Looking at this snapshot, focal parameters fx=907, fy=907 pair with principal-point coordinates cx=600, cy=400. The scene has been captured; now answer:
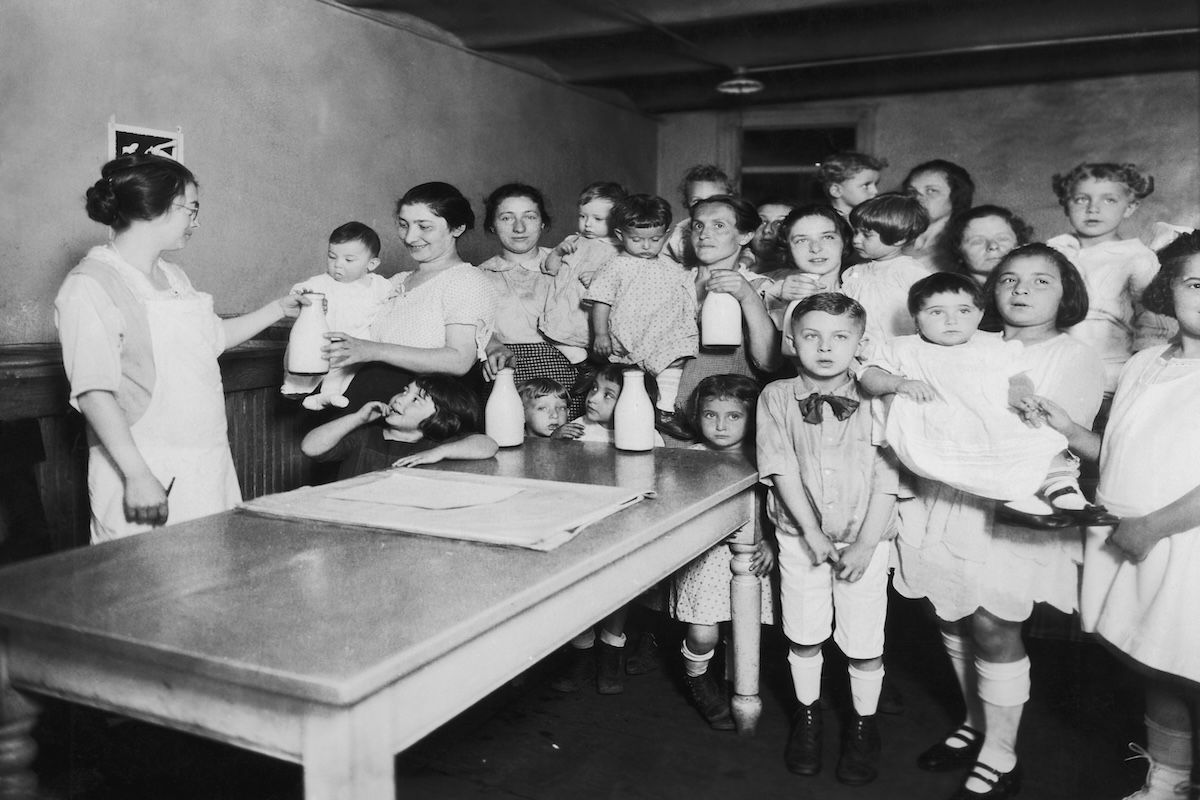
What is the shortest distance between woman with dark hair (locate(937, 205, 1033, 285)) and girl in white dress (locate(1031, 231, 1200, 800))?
74cm

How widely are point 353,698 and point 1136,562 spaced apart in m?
1.72

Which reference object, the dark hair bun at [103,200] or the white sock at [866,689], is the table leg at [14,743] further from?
the white sock at [866,689]

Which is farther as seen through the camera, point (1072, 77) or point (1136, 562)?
point (1072, 77)

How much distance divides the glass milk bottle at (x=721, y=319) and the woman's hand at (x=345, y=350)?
0.90 meters

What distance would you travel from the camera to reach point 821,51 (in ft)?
17.5

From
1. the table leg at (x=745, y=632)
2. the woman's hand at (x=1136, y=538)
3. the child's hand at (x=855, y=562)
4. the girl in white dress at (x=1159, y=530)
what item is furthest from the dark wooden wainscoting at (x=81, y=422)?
the woman's hand at (x=1136, y=538)

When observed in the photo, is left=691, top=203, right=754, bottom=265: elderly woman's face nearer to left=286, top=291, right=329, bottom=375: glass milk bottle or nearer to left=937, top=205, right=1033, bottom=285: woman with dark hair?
left=937, top=205, right=1033, bottom=285: woman with dark hair

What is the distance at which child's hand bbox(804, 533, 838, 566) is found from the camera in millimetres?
2303

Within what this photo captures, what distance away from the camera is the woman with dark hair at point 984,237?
9.28 feet

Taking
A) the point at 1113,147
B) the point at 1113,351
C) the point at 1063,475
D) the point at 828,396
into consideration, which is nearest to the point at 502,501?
the point at 828,396

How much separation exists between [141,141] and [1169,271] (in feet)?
11.0

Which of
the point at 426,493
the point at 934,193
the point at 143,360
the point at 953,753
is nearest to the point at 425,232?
the point at 143,360

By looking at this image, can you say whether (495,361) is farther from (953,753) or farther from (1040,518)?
(953,753)

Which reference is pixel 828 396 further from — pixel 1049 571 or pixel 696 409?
pixel 1049 571
